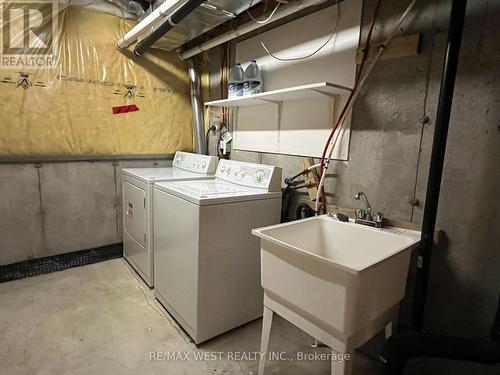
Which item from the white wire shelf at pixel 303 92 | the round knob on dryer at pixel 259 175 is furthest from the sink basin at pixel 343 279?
the white wire shelf at pixel 303 92

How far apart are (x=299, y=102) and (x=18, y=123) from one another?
92.3 inches

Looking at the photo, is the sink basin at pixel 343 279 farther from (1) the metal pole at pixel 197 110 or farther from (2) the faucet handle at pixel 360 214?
(1) the metal pole at pixel 197 110

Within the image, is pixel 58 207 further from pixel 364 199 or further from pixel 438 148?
pixel 438 148

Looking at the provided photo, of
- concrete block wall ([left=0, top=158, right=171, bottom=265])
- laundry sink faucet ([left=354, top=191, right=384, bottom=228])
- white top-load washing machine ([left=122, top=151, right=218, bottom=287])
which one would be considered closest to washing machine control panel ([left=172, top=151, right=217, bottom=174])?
white top-load washing machine ([left=122, top=151, right=218, bottom=287])

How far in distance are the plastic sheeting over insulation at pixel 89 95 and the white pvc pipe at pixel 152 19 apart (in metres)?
0.20

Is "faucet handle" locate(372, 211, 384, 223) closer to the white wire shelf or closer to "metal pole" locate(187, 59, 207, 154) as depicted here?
the white wire shelf

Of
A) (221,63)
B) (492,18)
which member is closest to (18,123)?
(221,63)

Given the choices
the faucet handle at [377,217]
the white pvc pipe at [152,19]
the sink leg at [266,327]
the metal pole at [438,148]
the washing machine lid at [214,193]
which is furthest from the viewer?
the white pvc pipe at [152,19]

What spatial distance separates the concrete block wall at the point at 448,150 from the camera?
126 centimetres

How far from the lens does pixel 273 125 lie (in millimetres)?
2305

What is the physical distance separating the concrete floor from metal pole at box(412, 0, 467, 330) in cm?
63

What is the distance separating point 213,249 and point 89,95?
204 cm

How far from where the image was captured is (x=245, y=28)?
2182 mm
